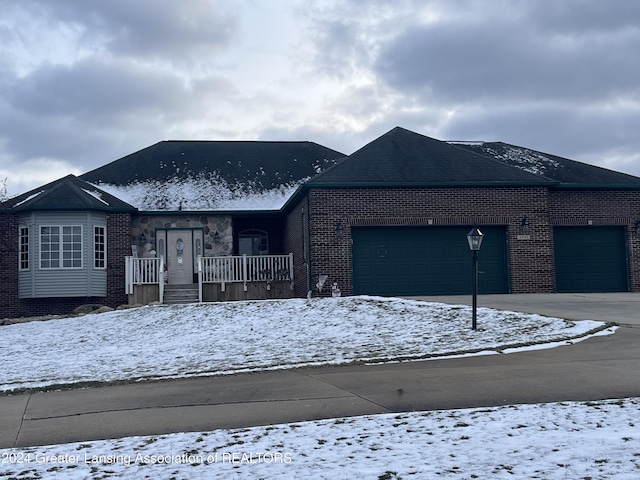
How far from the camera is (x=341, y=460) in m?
5.33

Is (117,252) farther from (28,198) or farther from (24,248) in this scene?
(28,198)

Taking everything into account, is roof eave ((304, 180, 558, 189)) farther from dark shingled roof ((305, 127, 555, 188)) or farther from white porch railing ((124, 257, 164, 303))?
white porch railing ((124, 257, 164, 303))

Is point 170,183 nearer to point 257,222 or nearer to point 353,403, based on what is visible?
point 257,222

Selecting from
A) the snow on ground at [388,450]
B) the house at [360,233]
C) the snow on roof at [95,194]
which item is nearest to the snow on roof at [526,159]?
the house at [360,233]

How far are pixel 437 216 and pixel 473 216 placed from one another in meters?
1.10

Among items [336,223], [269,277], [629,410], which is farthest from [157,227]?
[629,410]

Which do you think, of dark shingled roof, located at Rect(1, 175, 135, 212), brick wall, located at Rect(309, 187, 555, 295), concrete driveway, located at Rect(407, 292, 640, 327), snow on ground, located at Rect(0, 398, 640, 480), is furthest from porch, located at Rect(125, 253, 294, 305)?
snow on ground, located at Rect(0, 398, 640, 480)

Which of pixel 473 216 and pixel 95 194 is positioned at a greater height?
pixel 95 194

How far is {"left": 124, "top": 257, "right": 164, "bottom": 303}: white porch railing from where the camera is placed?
21.6 m

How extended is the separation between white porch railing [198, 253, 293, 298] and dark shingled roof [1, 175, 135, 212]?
3.23 m

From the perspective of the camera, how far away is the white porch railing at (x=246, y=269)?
22484 mm

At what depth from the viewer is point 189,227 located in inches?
949

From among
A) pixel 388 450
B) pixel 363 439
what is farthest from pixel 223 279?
pixel 388 450

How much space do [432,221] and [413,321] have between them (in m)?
7.11
